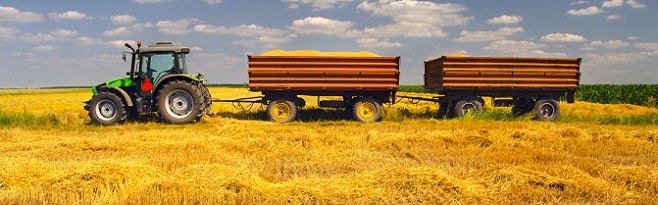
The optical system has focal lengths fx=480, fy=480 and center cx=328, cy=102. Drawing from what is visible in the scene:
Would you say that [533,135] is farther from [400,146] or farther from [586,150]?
[400,146]

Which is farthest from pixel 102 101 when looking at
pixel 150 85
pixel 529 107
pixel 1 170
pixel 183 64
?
pixel 529 107

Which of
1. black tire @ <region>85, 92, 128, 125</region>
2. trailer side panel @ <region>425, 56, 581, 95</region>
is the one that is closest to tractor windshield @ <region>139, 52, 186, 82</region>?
black tire @ <region>85, 92, 128, 125</region>

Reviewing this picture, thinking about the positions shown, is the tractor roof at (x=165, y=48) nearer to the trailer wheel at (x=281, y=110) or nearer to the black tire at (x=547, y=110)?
the trailer wheel at (x=281, y=110)

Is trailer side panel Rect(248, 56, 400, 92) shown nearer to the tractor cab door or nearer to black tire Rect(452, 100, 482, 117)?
black tire Rect(452, 100, 482, 117)

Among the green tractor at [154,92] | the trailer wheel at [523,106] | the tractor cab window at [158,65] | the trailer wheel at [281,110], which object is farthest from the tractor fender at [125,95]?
the trailer wheel at [523,106]

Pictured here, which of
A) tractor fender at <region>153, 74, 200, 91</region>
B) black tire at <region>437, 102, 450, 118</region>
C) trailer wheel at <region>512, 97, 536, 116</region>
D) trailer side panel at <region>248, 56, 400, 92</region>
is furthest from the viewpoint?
black tire at <region>437, 102, 450, 118</region>

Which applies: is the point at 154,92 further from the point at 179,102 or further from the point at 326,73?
the point at 326,73

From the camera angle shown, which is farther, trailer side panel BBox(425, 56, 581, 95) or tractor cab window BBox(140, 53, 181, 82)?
trailer side panel BBox(425, 56, 581, 95)

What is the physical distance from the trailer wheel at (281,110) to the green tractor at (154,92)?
1721mm

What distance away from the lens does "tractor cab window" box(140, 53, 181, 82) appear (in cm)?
1145

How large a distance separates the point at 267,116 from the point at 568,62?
8329 millimetres

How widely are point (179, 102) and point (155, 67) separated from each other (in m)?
1.03

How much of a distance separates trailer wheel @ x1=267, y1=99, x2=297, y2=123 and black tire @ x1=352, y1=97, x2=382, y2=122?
159cm

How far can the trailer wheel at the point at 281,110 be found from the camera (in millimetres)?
12391
